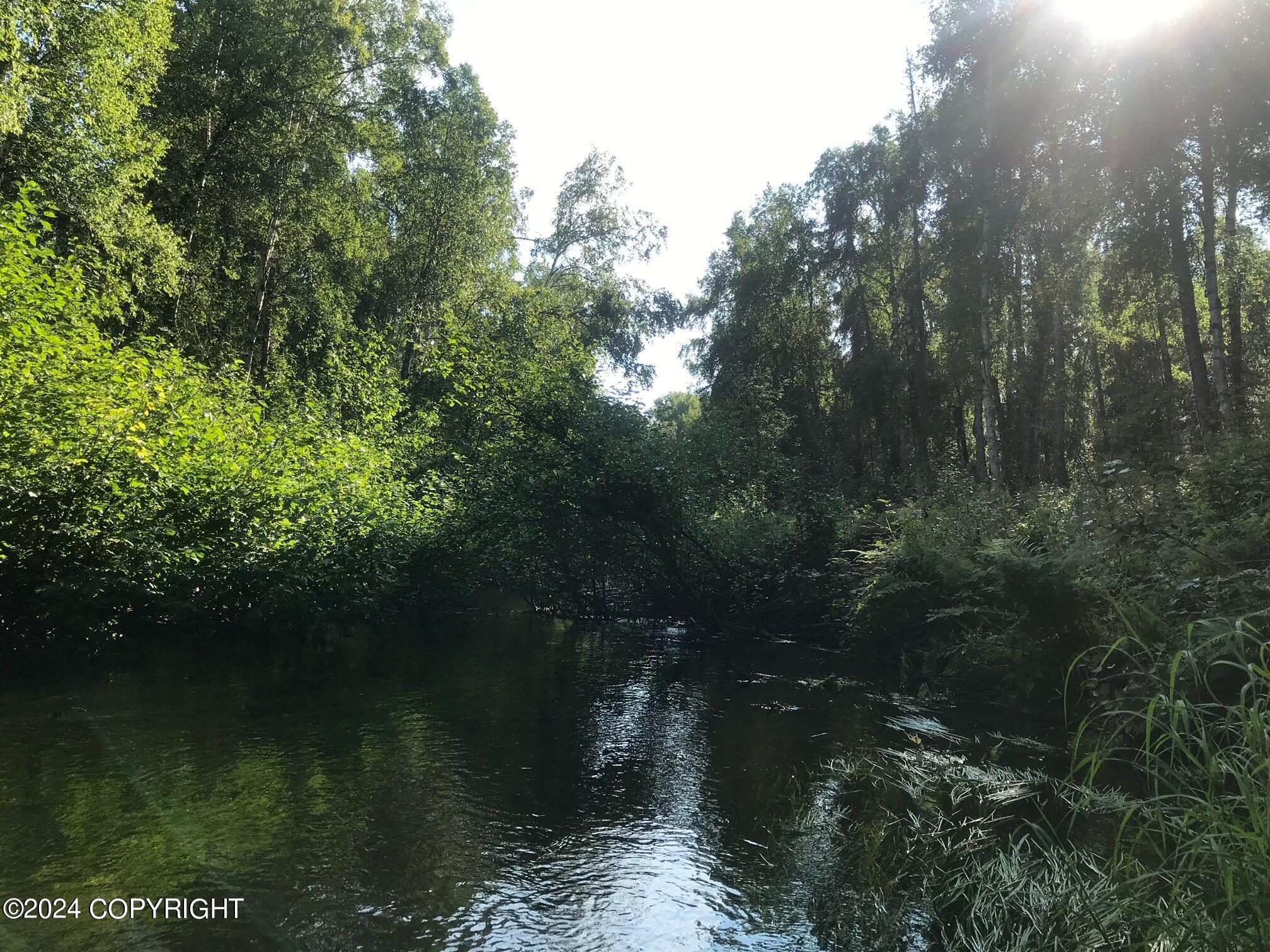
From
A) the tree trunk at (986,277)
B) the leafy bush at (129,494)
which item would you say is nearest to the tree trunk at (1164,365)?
the tree trunk at (986,277)

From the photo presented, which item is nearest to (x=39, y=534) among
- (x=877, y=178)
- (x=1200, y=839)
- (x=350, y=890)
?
(x=350, y=890)

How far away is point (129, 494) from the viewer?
9.34 meters

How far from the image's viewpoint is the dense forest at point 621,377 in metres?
8.49

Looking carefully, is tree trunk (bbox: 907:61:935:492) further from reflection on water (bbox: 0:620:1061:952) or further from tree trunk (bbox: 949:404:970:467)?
reflection on water (bbox: 0:620:1061:952)

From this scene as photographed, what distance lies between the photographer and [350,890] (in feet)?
15.4

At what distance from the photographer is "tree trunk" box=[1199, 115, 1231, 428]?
14.7 m

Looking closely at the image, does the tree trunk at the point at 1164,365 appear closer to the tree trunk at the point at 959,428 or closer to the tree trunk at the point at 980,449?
the tree trunk at the point at 980,449

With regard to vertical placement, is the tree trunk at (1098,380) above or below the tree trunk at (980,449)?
above

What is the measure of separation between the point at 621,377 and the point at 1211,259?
1314cm

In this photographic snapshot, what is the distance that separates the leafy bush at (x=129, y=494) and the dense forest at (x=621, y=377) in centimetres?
6

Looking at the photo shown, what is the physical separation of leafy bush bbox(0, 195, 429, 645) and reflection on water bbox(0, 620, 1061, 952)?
48.6 inches

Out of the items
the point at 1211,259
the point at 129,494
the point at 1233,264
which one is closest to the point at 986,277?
the point at 1211,259

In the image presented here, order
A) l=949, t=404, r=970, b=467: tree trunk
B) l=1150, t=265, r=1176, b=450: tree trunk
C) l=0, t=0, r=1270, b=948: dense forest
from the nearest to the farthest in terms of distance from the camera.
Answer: l=0, t=0, r=1270, b=948: dense forest, l=1150, t=265, r=1176, b=450: tree trunk, l=949, t=404, r=970, b=467: tree trunk

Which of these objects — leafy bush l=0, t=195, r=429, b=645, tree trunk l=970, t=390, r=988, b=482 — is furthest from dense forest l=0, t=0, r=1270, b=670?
tree trunk l=970, t=390, r=988, b=482
